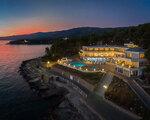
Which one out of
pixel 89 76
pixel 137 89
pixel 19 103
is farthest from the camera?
pixel 89 76

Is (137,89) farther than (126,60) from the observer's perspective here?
No

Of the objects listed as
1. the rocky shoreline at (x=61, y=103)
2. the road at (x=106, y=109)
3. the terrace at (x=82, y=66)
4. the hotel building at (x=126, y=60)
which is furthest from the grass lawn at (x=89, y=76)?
the road at (x=106, y=109)

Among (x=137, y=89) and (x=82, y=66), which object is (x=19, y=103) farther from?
(x=137, y=89)

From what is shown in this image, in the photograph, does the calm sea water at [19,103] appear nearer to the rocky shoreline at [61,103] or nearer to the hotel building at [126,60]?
the rocky shoreline at [61,103]

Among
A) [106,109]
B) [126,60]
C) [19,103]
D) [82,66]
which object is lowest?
[19,103]

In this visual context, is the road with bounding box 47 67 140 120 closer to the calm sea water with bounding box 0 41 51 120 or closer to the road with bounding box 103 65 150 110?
the road with bounding box 103 65 150 110

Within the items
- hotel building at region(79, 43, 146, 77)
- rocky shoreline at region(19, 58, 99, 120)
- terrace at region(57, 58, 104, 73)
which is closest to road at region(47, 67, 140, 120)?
rocky shoreline at region(19, 58, 99, 120)

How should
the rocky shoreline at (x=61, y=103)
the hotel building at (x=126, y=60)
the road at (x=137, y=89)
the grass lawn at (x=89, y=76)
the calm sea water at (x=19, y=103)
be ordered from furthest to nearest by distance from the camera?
1. the grass lawn at (x=89, y=76)
2. the hotel building at (x=126, y=60)
3. the calm sea water at (x=19, y=103)
4. the rocky shoreline at (x=61, y=103)
5. the road at (x=137, y=89)

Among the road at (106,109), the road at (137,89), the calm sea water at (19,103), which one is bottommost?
the calm sea water at (19,103)

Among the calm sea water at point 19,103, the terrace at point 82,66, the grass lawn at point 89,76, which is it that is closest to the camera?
the calm sea water at point 19,103

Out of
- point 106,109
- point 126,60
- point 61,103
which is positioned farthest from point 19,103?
point 126,60

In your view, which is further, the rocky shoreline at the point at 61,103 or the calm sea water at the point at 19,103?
the calm sea water at the point at 19,103

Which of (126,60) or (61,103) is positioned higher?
(126,60)
